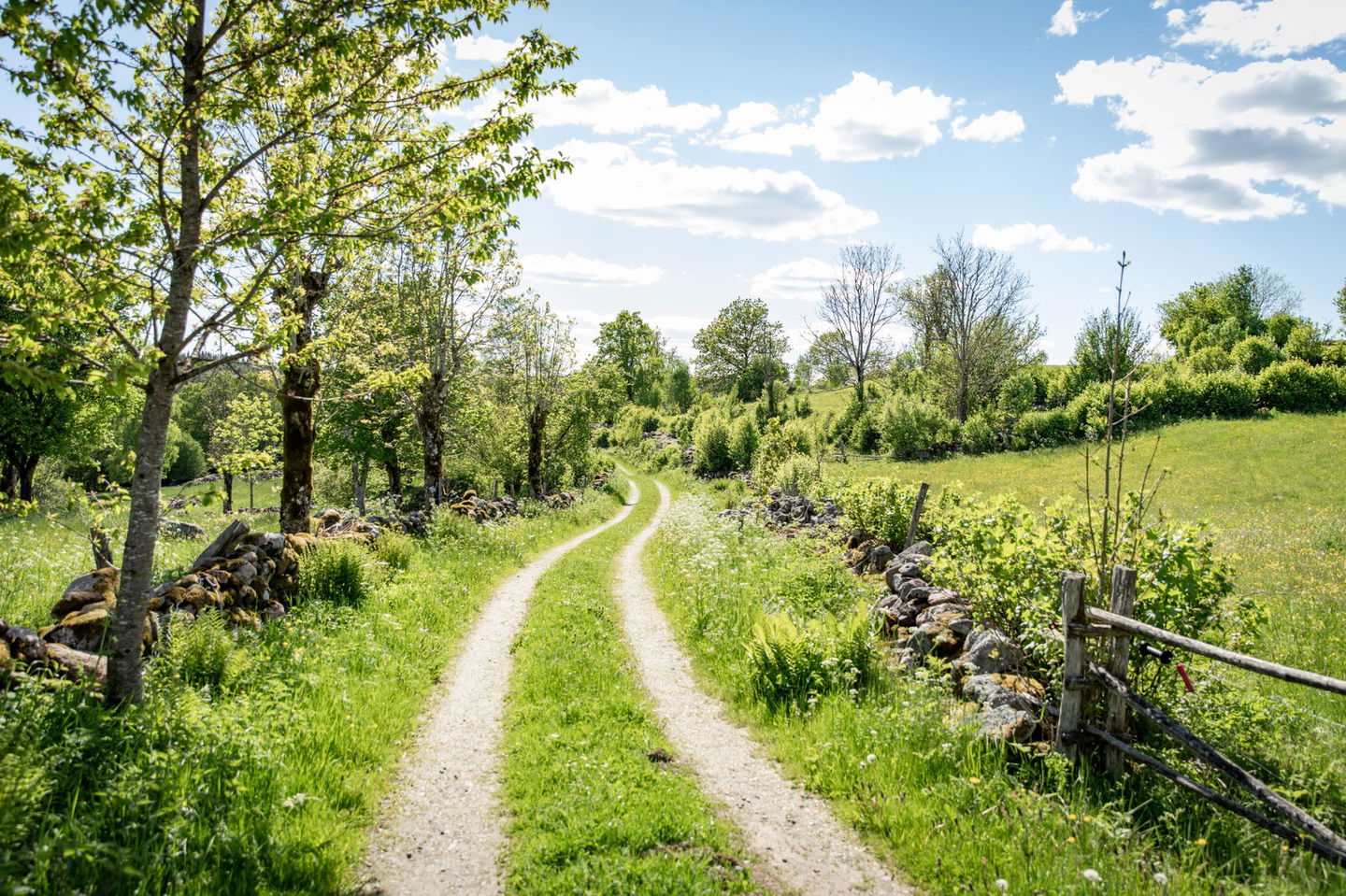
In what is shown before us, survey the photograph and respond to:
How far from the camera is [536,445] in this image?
Result: 3334 centimetres

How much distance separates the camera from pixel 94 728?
17.5 feet

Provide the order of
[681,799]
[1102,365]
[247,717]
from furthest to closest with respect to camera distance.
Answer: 1. [1102,365]
2. [247,717]
3. [681,799]

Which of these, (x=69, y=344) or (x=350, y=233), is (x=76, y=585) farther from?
(x=350, y=233)

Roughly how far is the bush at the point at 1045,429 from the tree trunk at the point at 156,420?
146ft

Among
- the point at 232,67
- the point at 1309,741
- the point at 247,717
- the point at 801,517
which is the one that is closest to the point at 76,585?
the point at 247,717

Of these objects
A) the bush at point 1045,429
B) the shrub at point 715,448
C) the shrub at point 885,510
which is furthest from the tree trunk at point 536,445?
the bush at point 1045,429

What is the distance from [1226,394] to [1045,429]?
983 cm

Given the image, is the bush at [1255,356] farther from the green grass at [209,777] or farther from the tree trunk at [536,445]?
the green grass at [209,777]

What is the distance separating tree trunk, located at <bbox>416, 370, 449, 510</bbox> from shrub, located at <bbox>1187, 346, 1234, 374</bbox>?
162 ft

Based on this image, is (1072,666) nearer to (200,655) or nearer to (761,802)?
(761,802)

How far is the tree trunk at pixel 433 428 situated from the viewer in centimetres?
2017

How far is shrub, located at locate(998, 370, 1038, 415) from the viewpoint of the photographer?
45.9 m

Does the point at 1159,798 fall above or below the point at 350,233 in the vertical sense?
below

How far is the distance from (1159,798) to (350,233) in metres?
9.15
